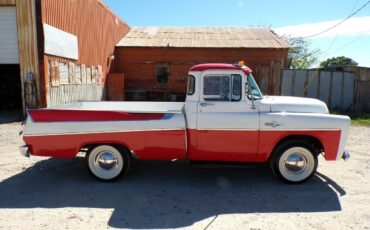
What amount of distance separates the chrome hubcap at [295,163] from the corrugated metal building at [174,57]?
1558 centimetres

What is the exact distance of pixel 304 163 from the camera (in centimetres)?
560

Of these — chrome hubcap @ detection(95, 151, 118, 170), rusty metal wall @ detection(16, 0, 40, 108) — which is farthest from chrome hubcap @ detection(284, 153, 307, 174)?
rusty metal wall @ detection(16, 0, 40, 108)

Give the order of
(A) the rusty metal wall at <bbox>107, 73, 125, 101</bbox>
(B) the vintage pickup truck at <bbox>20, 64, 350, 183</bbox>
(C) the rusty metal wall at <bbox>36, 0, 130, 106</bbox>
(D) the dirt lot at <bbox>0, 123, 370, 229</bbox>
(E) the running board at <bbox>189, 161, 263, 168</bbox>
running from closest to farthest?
(D) the dirt lot at <bbox>0, 123, 370, 229</bbox> < (B) the vintage pickup truck at <bbox>20, 64, 350, 183</bbox> < (E) the running board at <bbox>189, 161, 263, 168</bbox> < (C) the rusty metal wall at <bbox>36, 0, 130, 106</bbox> < (A) the rusty metal wall at <bbox>107, 73, 125, 101</bbox>

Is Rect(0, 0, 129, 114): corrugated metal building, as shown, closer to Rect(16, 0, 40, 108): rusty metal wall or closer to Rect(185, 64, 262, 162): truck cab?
Rect(16, 0, 40, 108): rusty metal wall

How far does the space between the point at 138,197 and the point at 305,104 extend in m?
3.27

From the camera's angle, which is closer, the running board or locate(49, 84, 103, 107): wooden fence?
the running board

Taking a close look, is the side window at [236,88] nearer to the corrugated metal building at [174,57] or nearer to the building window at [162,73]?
the corrugated metal building at [174,57]

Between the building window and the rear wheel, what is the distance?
54.0ft

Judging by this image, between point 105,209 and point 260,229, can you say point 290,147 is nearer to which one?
point 260,229

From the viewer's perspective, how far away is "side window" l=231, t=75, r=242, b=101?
546 centimetres

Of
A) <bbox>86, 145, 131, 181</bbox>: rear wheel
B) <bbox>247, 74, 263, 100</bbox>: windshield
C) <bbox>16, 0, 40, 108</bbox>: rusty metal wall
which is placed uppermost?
<bbox>16, 0, 40, 108</bbox>: rusty metal wall

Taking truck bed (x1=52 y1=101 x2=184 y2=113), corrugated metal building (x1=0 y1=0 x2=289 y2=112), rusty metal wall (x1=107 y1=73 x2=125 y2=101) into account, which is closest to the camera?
truck bed (x1=52 y1=101 x2=184 y2=113)

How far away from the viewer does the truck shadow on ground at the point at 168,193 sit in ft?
15.1

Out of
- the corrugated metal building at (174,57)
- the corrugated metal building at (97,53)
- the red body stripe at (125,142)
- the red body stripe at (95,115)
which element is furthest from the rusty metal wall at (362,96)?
the red body stripe at (95,115)
